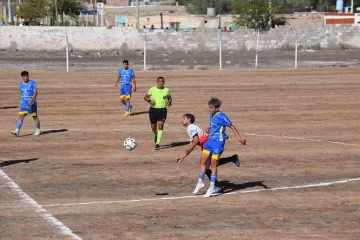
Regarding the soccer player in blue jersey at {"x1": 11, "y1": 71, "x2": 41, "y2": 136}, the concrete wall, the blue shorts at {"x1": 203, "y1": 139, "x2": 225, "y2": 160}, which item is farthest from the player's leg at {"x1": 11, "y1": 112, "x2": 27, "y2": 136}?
the concrete wall

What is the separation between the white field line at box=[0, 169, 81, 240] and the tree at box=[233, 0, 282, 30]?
72532 mm

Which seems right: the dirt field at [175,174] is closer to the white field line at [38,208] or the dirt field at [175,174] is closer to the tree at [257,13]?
the white field line at [38,208]

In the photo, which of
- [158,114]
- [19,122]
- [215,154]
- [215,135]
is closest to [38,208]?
[215,154]

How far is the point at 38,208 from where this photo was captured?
53.2 feet

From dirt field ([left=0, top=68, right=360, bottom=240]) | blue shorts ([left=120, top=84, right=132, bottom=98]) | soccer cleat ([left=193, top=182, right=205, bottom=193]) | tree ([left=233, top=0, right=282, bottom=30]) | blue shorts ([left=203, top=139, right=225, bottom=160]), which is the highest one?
tree ([left=233, top=0, right=282, bottom=30])

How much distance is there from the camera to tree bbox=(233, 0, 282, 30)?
9069 cm

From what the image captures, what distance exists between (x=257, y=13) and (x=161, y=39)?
76.0 feet

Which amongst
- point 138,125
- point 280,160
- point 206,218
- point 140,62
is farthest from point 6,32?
point 206,218

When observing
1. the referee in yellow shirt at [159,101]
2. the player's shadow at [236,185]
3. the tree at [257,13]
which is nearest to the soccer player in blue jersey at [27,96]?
the referee in yellow shirt at [159,101]

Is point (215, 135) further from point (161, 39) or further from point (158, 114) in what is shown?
point (161, 39)

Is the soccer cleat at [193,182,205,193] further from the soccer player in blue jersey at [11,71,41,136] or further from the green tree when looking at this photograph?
the green tree

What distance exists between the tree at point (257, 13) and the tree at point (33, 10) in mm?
25412

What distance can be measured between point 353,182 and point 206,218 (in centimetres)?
503

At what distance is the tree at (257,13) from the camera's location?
90.7m
